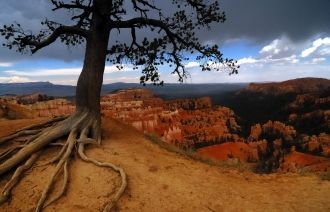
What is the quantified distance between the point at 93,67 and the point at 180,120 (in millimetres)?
107103

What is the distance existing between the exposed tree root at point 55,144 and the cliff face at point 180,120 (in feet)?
273

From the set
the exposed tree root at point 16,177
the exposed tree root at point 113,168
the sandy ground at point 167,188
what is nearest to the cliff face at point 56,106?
the exposed tree root at point 113,168

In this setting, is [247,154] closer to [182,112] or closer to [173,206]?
[182,112]

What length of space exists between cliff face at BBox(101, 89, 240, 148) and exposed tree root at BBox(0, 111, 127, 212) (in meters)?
83.3

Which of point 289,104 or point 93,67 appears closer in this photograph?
point 93,67

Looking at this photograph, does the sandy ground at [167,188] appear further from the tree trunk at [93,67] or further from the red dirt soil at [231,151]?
the red dirt soil at [231,151]

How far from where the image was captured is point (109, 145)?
11.8 m

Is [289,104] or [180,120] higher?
[289,104]

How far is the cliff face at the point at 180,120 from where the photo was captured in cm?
10481

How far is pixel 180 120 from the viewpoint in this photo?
11894 centimetres

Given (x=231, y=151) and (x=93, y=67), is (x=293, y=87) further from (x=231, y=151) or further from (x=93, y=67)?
(x=93, y=67)

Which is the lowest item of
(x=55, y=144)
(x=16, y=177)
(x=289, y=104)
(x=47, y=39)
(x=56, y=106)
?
(x=289, y=104)

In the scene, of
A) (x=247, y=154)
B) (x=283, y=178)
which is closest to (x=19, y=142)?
(x=283, y=178)

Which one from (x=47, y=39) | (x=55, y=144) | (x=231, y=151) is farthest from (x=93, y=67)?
(x=231, y=151)
